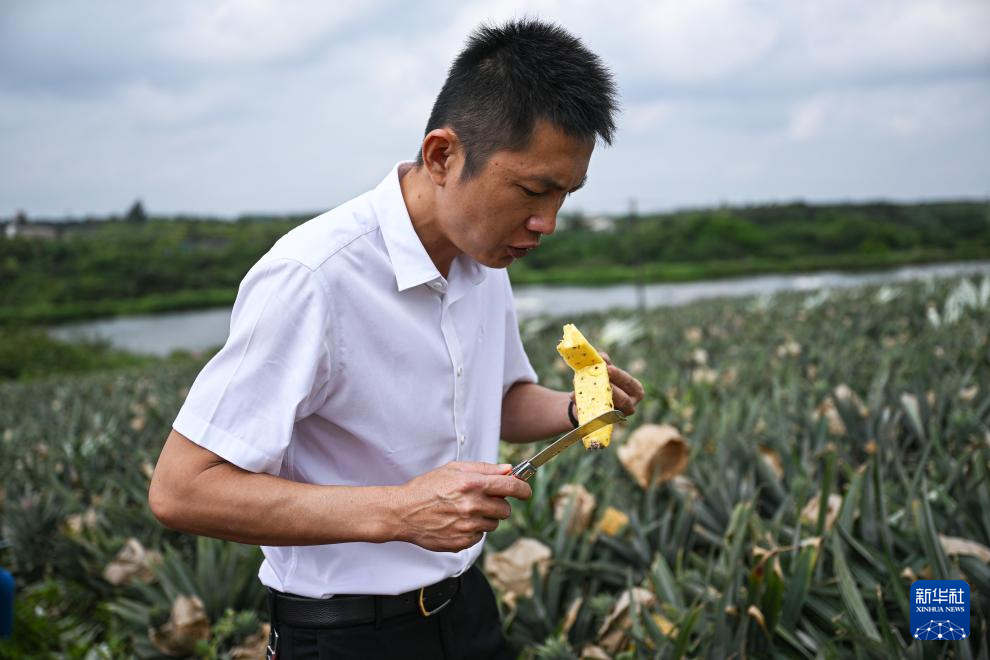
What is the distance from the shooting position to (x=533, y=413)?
1937mm

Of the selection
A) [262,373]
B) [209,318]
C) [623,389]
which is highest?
[262,373]

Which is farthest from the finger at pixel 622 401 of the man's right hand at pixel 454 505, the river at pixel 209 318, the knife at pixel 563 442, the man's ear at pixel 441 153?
the river at pixel 209 318

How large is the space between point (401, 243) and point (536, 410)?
65 cm

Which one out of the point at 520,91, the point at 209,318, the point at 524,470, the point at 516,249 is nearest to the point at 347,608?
the point at 524,470

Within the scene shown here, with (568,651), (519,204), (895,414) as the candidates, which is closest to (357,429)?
(519,204)

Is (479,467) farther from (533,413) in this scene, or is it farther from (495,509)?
(533,413)

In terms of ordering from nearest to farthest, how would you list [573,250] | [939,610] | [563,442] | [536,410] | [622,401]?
[563,442] → [622,401] → [939,610] → [536,410] → [573,250]

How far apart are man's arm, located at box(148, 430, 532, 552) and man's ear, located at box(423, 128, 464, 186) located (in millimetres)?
558

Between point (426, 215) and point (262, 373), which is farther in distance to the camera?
point (426, 215)

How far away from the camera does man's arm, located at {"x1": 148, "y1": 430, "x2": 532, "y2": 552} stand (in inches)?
48.6

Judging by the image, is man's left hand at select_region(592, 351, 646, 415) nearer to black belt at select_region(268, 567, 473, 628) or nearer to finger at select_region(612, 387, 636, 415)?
finger at select_region(612, 387, 636, 415)

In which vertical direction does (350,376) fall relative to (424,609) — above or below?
above

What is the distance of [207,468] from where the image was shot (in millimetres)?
1265

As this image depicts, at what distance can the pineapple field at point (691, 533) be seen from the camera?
78.6 inches
